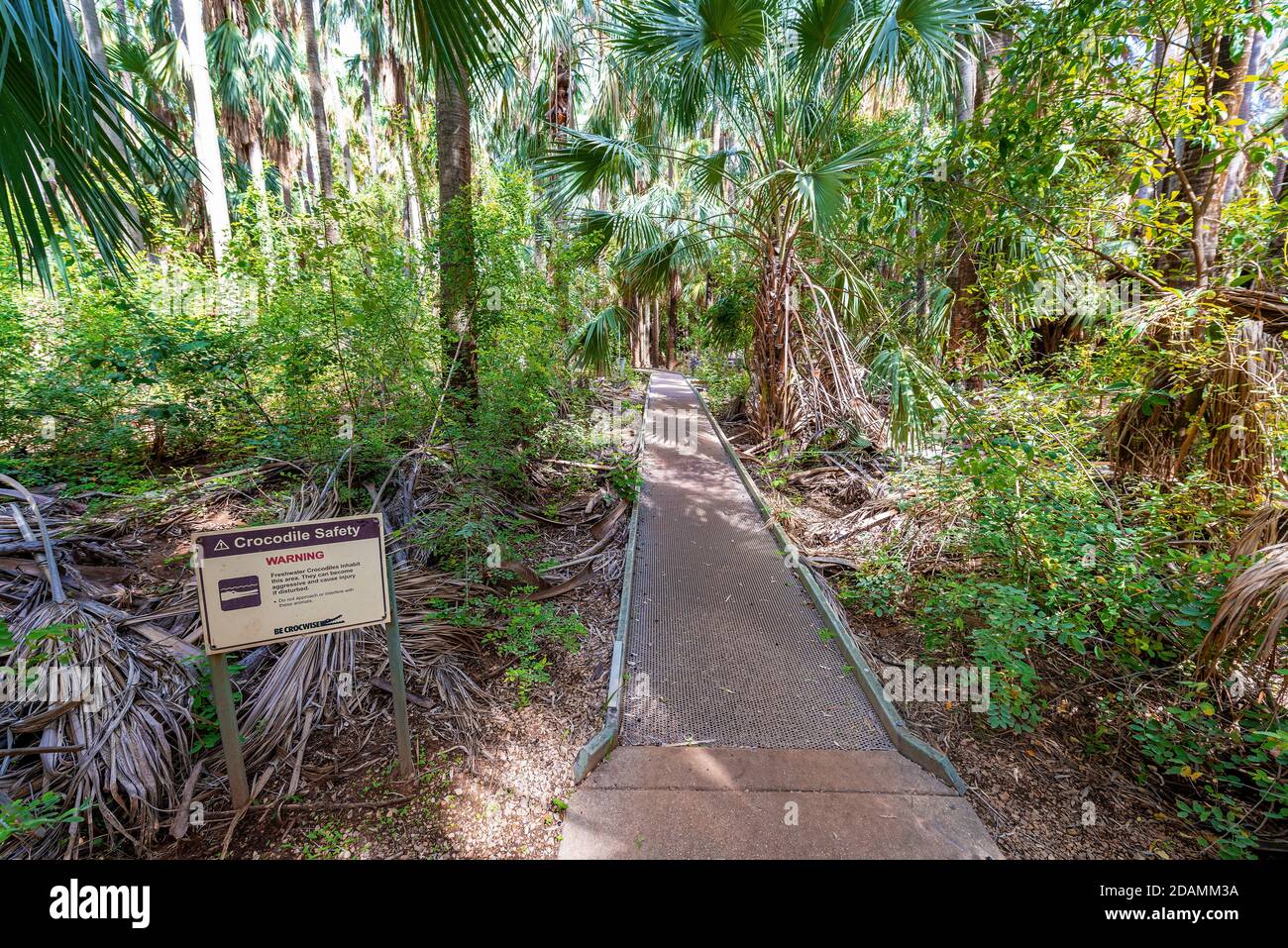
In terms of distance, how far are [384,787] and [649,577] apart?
2450mm

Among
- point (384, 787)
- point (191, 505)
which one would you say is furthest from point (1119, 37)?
point (191, 505)

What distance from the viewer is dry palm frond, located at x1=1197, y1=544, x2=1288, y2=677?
202 cm

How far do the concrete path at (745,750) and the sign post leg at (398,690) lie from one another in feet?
2.74

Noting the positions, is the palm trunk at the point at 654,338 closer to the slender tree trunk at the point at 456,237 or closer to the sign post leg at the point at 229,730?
the slender tree trunk at the point at 456,237

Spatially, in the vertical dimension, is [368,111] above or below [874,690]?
above

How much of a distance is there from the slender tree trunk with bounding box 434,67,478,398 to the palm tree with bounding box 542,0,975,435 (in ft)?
4.97

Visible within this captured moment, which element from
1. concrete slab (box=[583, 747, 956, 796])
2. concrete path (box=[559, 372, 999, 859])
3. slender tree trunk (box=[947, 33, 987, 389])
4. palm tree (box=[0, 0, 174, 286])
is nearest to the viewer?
palm tree (box=[0, 0, 174, 286])

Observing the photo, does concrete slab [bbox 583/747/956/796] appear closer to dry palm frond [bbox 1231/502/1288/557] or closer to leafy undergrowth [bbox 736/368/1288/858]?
leafy undergrowth [bbox 736/368/1288/858]

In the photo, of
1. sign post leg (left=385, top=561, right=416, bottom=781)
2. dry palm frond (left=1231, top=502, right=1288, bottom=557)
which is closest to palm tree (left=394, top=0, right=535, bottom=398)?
sign post leg (left=385, top=561, right=416, bottom=781)

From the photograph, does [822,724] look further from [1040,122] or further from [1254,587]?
[1040,122]

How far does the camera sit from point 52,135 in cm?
196

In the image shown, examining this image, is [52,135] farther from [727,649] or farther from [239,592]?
[727,649]

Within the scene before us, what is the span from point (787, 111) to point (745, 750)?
23.0 ft

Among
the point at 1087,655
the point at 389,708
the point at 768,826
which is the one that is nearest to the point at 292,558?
the point at 389,708
